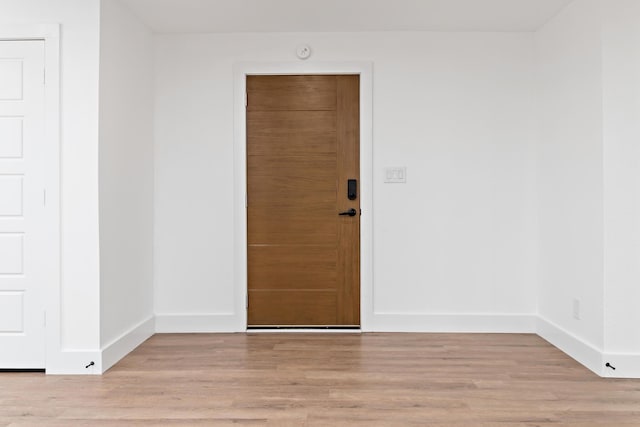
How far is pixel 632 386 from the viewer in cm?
317

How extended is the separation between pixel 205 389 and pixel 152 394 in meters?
0.29

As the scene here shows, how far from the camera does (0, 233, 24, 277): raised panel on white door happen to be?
135 inches

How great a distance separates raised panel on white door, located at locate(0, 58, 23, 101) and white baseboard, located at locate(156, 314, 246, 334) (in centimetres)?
200

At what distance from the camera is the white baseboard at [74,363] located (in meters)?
3.42

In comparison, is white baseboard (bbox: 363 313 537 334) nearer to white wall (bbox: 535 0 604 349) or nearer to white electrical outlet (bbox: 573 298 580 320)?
white wall (bbox: 535 0 604 349)

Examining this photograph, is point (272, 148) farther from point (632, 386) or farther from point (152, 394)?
point (632, 386)

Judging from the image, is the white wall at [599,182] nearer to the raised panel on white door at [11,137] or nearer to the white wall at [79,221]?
the white wall at [79,221]

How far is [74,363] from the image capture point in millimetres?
3422

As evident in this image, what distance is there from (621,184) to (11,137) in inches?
149

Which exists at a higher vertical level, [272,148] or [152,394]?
[272,148]

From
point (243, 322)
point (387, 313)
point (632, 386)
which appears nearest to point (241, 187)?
point (243, 322)

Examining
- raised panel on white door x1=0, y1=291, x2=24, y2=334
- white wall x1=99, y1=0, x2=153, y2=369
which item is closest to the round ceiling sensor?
white wall x1=99, y1=0, x2=153, y2=369

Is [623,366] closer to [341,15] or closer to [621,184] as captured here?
[621,184]

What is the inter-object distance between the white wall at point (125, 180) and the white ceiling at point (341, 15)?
307mm
